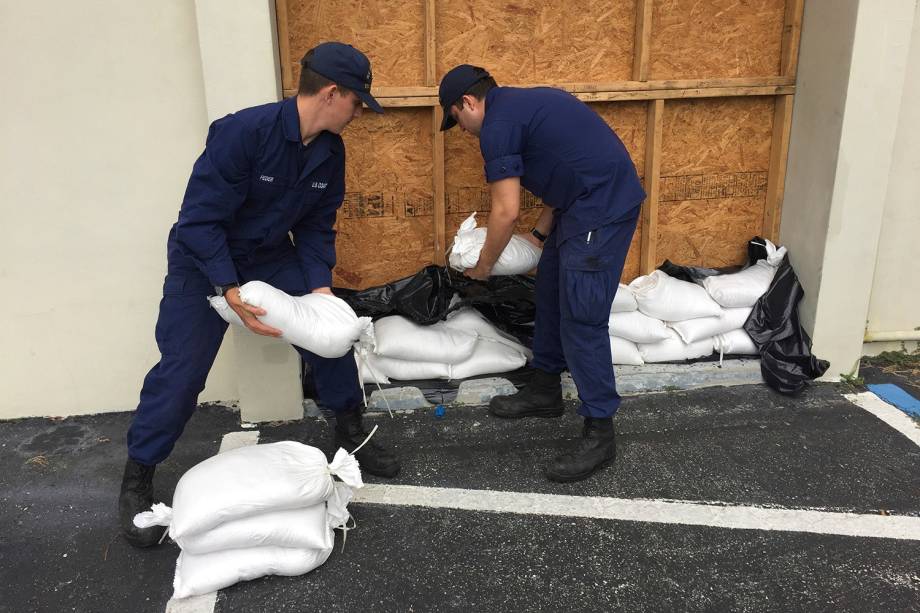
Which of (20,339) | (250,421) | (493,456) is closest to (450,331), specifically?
(493,456)

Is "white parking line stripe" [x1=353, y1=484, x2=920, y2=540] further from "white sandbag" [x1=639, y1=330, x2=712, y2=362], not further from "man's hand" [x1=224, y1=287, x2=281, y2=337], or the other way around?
"white sandbag" [x1=639, y1=330, x2=712, y2=362]

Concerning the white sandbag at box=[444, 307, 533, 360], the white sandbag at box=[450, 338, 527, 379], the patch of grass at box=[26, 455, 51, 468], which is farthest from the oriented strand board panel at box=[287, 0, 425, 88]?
the patch of grass at box=[26, 455, 51, 468]

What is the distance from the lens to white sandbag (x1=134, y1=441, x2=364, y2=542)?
7.95 ft

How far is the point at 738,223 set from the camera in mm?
4441

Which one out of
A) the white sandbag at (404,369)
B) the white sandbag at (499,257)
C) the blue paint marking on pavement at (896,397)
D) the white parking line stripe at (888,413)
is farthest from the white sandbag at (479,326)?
the blue paint marking on pavement at (896,397)

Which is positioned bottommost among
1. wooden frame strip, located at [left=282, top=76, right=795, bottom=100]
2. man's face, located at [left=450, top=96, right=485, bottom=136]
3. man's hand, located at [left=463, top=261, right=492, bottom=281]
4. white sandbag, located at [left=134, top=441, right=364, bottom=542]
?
white sandbag, located at [left=134, top=441, right=364, bottom=542]

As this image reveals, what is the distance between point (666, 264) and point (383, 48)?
2.20 m

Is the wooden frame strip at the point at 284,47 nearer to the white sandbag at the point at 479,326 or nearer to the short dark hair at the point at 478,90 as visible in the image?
the short dark hair at the point at 478,90

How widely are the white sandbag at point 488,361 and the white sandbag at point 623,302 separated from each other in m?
0.62

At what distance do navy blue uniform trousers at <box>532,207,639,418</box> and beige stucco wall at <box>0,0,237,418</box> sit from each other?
203 cm

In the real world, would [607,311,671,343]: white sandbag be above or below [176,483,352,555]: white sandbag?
above

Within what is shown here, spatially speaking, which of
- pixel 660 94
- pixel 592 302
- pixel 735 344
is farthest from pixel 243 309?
pixel 735 344

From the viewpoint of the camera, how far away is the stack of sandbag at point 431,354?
150 inches

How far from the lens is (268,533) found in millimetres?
2471
